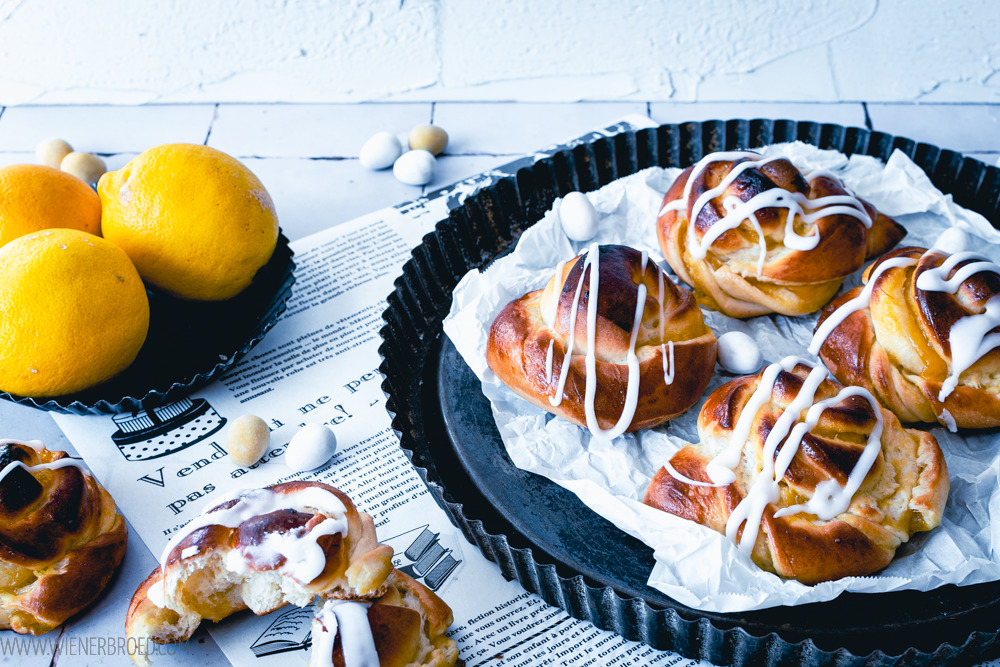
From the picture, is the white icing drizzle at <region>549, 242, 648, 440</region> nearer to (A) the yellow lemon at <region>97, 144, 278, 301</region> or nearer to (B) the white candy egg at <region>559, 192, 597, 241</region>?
(B) the white candy egg at <region>559, 192, 597, 241</region>

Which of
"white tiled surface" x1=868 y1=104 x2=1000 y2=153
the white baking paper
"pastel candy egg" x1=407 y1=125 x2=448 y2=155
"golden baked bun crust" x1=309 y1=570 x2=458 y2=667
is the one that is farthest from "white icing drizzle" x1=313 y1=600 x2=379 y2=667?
"white tiled surface" x1=868 y1=104 x2=1000 y2=153

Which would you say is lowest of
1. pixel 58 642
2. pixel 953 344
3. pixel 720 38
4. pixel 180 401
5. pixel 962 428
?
pixel 58 642

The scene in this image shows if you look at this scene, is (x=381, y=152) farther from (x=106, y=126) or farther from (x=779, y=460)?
(x=779, y=460)

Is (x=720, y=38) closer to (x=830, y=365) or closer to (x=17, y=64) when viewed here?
(x=830, y=365)

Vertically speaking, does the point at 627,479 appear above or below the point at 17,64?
below

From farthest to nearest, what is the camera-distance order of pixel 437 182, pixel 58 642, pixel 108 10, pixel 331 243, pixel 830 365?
pixel 108 10 < pixel 437 182 < pixel 331 243 < pixel 830 365 < pixel 58 642

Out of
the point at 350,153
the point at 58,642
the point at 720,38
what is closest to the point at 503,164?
the point at 350,153

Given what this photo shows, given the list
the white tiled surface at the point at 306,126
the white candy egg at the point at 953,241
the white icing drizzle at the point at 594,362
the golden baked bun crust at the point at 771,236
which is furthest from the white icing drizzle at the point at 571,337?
the white tiled surface at the point at 306,126
